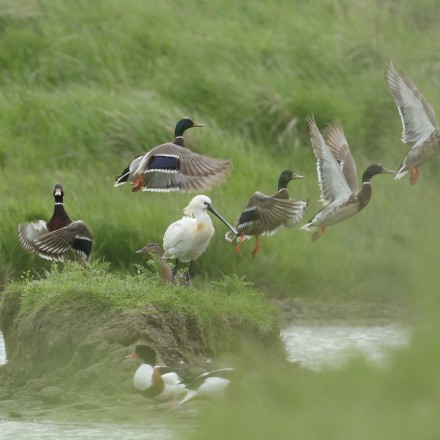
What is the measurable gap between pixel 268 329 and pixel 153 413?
64.2 inches

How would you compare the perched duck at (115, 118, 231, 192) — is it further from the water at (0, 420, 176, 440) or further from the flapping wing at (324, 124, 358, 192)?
the water at (0, 420, 176, 440)

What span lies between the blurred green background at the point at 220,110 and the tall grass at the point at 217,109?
0.06 feet

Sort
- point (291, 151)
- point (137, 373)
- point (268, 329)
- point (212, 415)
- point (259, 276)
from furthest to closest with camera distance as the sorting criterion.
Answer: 1. point (291, 151)
2. point (259, 276)
3. point (268, 329)
4. point (137, 373)
5. point (212, 415)

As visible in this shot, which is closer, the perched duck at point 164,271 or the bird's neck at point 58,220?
the perched duck at point 164,271

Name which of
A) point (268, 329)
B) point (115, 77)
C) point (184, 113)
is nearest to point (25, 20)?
point (115, 77)

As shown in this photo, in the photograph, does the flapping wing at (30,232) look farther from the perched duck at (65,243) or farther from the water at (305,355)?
the water at (305,355)

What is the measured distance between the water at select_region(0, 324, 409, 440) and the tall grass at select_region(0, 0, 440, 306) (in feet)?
2.23

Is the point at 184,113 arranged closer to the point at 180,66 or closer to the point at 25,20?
the point at 180,66

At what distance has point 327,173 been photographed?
1070cm

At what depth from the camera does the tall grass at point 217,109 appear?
13180mm

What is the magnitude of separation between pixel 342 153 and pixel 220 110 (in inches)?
188

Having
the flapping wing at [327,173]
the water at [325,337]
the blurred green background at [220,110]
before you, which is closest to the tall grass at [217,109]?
the blurred green background at [220,110]

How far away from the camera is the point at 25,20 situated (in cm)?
1730

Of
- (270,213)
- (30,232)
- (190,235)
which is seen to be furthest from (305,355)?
(30,232)
